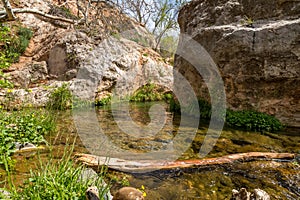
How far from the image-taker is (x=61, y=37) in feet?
43.6

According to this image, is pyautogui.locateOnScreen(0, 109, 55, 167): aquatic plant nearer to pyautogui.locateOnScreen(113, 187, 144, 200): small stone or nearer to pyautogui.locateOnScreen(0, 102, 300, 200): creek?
pyautogui.locateOnScreen(0, 102, 300, 200): creek

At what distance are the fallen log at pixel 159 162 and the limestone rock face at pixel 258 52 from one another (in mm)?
3315

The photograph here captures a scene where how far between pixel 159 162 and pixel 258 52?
5271 millimetres

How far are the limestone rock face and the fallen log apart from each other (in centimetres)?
332

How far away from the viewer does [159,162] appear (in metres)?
3.27

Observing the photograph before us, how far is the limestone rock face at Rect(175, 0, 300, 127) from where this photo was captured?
604 centimetres

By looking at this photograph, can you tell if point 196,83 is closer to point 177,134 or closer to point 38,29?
point 177,134

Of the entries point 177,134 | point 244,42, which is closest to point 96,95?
point 177,134

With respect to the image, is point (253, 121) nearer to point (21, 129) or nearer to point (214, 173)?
point (214, 173)

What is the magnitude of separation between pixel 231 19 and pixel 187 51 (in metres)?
2.04

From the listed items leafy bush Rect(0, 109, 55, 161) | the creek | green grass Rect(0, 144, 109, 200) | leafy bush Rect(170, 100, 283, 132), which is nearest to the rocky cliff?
leafy bush Rect(0, 109, 55, 161)

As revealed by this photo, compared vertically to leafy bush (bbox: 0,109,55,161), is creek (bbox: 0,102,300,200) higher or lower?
lower

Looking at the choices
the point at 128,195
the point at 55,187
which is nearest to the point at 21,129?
the point at 55,187

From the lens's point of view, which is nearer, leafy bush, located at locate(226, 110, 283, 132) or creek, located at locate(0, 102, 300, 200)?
creek, located at locate(0, 102, 300, 200)
